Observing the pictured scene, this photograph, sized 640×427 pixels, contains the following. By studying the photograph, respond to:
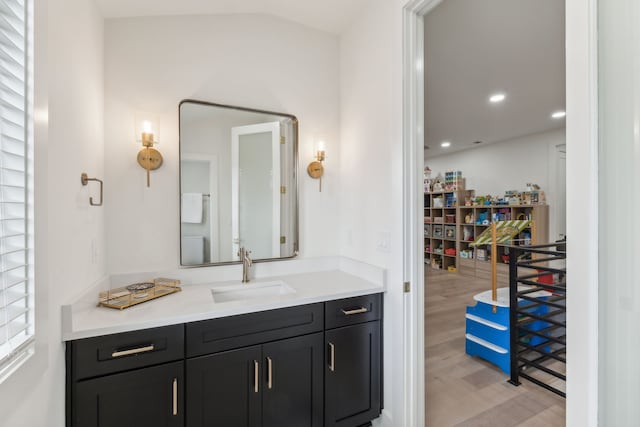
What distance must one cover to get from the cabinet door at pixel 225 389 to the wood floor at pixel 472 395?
47.3 inches

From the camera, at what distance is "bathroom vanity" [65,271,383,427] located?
1199mm

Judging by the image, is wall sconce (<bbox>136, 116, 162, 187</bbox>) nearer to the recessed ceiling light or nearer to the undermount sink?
the undermount sink

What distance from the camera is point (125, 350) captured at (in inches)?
48.2

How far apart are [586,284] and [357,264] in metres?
1.29

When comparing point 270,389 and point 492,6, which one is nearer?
point 270,389

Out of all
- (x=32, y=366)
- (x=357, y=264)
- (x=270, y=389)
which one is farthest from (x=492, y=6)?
(x=32, y=366)

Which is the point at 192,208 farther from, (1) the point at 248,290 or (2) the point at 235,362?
(2) the point at 235,362

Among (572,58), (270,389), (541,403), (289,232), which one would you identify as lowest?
(541,403)

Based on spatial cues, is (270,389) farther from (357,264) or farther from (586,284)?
(586,284)

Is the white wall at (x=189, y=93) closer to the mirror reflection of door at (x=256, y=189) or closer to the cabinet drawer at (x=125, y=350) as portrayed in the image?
the mirror reflection of door at (x=256, y=189)

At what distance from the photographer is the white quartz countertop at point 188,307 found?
119 centimetres

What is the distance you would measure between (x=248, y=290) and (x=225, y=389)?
0.57 meters

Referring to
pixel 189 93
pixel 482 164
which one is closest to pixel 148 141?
pixel 189 93

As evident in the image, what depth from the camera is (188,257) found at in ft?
6.04
